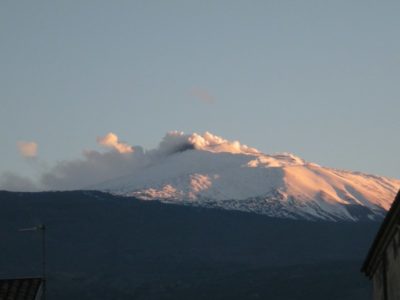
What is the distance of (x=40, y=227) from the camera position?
37.7 m

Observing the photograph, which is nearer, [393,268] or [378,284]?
[393,268]

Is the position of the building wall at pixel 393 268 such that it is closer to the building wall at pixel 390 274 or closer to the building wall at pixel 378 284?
the building wall at pixel 390 274

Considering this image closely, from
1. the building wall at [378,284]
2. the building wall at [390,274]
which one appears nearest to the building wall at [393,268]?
the building wall at [390,274]

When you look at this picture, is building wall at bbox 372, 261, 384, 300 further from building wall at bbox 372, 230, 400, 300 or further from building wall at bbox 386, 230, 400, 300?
building wall at bbox 386, 230, 400, 300

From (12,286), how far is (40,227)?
12.3ft

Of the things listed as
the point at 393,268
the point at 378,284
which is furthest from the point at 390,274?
the point at 378,284

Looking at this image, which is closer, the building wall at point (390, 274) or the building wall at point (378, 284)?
the building wall at point (390, 274)

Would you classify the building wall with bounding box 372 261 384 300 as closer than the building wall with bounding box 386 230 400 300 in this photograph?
No

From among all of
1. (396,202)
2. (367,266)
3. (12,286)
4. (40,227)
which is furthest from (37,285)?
(396,202)

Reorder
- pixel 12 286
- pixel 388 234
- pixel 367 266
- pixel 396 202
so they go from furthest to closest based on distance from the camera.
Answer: pixel 12 286, pixel 367 266, pixel 388 234, pixel 396 202

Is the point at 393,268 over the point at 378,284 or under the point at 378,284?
over

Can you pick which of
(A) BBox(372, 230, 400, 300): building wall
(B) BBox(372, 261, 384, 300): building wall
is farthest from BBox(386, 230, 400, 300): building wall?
(B) BBox(372, 261, 384, 300): building wall

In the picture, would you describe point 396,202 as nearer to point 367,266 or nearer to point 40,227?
point 367,266

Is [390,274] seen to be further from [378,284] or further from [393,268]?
[378,284]
